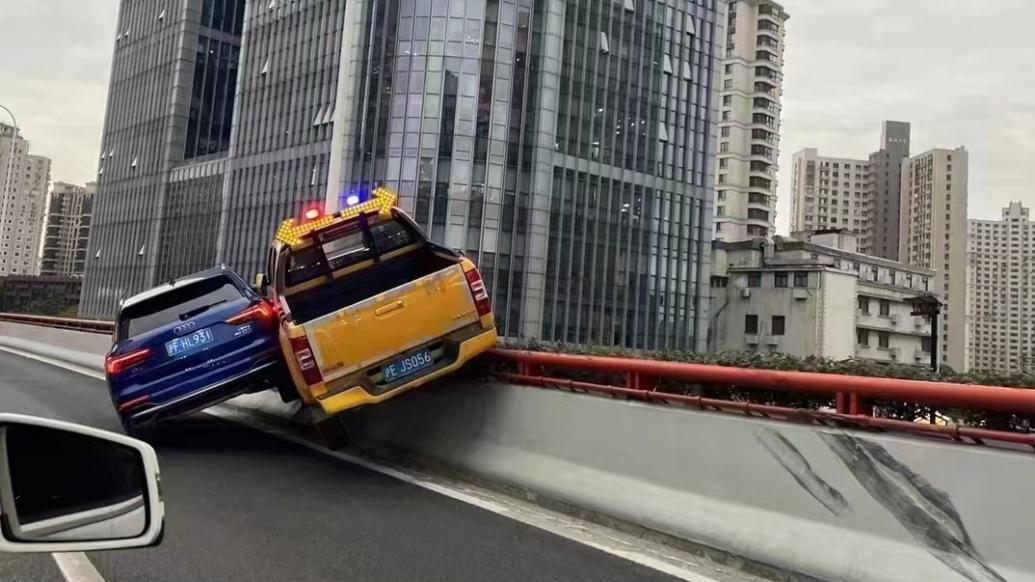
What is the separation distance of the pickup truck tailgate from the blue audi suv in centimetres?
174

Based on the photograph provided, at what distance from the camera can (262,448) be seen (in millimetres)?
8844

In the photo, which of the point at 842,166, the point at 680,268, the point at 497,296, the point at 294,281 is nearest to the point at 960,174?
the point at 842,166

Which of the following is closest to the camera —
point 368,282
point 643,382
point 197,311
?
point 643,382

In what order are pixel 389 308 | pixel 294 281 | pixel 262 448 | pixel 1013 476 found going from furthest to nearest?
pixel 294 281 < pixel 262 448 < pixel 389 308 < pixel 1013 476

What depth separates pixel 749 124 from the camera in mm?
109938

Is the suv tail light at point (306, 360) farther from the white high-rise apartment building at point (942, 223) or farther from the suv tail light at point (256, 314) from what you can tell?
the white high-rise apartment building at point (942, 223)

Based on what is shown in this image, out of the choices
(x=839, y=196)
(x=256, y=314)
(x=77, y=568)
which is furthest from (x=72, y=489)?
(x=839, y=196)

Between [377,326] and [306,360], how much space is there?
0.72 meters

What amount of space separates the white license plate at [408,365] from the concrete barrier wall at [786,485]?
1.09 metres

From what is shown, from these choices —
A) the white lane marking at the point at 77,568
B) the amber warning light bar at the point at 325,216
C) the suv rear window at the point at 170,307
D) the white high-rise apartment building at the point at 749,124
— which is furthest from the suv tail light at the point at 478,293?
the white high-rise apartment building at the point at 749,124

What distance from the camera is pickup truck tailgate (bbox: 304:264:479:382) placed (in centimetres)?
712

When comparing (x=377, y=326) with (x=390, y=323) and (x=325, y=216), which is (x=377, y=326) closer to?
(x=390, y=323)

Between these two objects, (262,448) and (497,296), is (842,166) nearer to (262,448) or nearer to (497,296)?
(497,296)

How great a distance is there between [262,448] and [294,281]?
6.65ft
